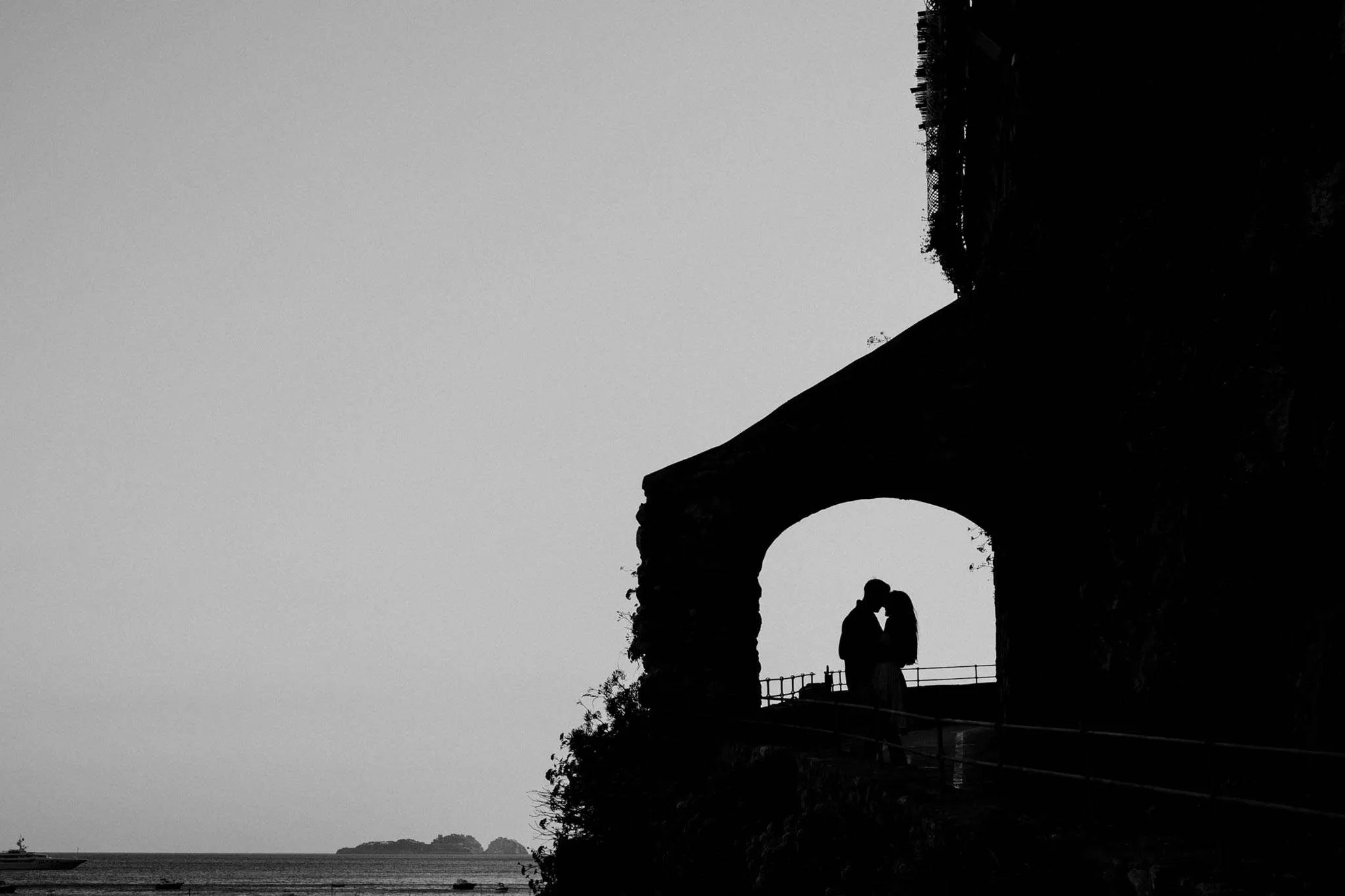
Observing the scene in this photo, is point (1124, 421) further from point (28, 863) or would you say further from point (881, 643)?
point (28, 863)

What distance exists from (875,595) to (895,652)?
0.58m

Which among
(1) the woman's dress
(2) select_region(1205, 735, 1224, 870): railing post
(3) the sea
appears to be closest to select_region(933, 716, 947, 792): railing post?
(2) select_region(1205, 735, 1224, 870): railing post

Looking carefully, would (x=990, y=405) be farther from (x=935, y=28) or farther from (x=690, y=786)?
(x=935, y=28)

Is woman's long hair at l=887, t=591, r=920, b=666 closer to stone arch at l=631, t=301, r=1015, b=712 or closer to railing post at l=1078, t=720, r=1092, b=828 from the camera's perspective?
stone arch at l=631, t=301, r=1015, b=712

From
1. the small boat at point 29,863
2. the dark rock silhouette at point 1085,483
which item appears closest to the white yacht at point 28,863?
the small boat at point 29,863

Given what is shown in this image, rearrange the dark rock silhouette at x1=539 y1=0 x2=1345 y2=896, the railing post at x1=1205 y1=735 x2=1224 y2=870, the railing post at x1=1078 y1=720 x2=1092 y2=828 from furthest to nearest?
the dark rock silhouette at x1=539 y1=0 x2=1345 y2=896
the railing post at x1=1078 y1=720 x2=1092 y2=828
the railing post at x1=1205 y1=735 x2=1224 y2=870

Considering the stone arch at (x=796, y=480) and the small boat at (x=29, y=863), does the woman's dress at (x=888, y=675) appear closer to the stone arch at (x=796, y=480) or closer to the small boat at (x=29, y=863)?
the stone arch at (x=796, y=480)

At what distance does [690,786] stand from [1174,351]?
6.36 metres

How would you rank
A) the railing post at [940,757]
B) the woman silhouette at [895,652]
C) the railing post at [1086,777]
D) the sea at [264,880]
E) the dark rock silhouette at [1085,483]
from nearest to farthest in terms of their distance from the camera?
the railing post at [1086,777] → the railing post at [940,757] → the dark rock silhouette at [1085,483] → the woman silhouette at [895,652] → the sea at [264,880]

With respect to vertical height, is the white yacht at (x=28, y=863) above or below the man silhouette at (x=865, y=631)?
below

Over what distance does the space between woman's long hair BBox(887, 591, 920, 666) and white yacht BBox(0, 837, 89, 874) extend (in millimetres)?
140693

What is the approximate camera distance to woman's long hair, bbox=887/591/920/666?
12.4m

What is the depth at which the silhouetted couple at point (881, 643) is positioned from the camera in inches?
488

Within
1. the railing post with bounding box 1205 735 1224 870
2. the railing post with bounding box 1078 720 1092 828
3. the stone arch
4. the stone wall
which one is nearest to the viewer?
the railing post with bounding box 1205 735 1224 870
